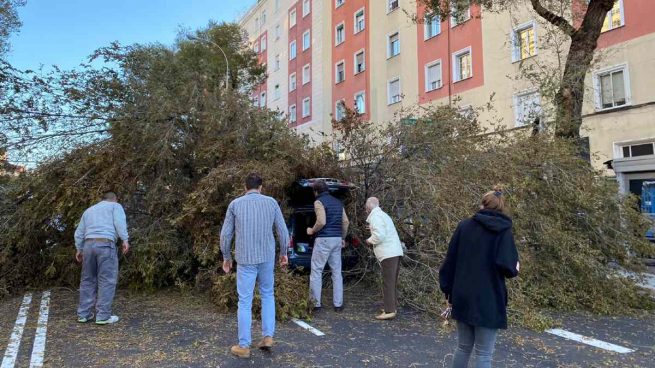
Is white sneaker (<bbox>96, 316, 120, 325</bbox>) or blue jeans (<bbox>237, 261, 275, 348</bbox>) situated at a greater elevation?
blue jeans (<bbox>237, 261, 275, 348</bbox>)

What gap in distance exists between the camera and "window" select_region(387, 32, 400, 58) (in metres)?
27.1

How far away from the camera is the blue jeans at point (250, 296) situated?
4.55 meters

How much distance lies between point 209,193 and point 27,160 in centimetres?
353

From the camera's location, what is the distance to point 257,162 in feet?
25.1

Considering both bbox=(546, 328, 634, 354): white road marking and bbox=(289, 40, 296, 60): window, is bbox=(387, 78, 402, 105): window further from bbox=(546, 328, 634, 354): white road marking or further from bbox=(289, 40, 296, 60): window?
bbox=(546, 328, 634, 354): white road marking

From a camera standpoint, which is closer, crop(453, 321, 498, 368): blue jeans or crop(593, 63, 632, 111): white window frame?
crop(453, 321, 498, 368): blue jeans

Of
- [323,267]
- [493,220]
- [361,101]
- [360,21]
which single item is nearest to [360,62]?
[361,101]

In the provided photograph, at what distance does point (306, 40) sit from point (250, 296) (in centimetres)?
3510

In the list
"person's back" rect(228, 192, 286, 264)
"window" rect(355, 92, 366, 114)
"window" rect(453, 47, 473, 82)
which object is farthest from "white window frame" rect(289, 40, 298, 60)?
"person's back" rect(228, 192, 286, 264)

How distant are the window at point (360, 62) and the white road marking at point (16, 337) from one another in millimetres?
25487

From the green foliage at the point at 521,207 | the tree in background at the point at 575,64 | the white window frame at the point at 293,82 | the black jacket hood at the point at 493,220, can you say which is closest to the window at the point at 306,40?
the white window frame at the point at 293,82

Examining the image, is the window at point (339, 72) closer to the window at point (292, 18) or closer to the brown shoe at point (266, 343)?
the window at point (292, 18)

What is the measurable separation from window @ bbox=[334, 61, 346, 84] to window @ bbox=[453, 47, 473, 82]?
10430mm

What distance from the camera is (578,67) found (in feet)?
31.0
